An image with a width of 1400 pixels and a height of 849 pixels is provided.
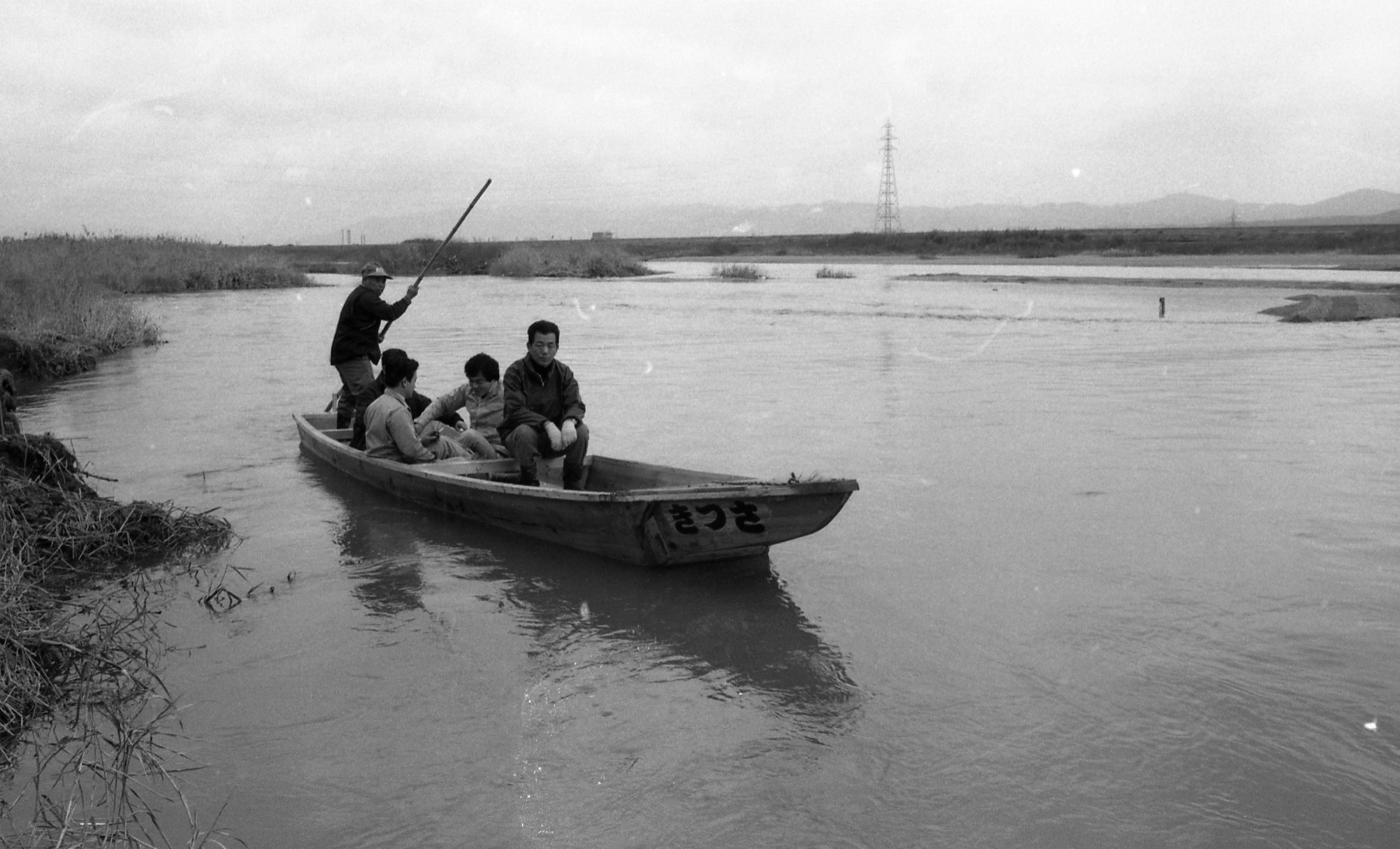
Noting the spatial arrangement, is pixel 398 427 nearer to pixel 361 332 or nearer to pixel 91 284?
pixel 361 332

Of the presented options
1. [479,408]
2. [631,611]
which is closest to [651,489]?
[631,611]

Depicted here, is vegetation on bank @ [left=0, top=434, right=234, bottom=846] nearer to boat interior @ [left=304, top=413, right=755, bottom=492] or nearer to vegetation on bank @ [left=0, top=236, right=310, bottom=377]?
boat interior @ [left=304, top=413, right=755, bottom=492]

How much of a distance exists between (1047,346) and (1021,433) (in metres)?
9.45

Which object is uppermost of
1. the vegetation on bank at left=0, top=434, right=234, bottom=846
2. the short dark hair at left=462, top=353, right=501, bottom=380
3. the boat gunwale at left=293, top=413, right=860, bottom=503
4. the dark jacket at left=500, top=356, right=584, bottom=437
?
the short dark hair at left=462, top=353, right=501, bottom=380

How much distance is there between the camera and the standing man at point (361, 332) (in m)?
9.62

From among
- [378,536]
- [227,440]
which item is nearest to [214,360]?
[227,440]

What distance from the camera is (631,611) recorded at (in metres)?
6.31

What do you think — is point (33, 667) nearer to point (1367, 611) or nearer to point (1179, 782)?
point (1179, 782)

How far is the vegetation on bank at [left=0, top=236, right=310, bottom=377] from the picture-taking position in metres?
16.2

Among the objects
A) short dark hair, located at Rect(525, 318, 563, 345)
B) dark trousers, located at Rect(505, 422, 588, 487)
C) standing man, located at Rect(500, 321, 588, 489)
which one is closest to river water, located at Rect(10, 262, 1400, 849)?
dark trousers, located at Rect(505, 422, 588, 487)

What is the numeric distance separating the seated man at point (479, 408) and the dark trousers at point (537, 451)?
79 centimetres

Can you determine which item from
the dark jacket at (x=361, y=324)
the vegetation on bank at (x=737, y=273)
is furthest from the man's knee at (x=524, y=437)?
the vegetation on bank at (x=737, y=273)

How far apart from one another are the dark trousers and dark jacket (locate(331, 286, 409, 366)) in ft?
8.50

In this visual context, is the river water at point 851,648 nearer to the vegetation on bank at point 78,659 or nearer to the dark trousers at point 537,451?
the vegetation on bank at point 78,659
